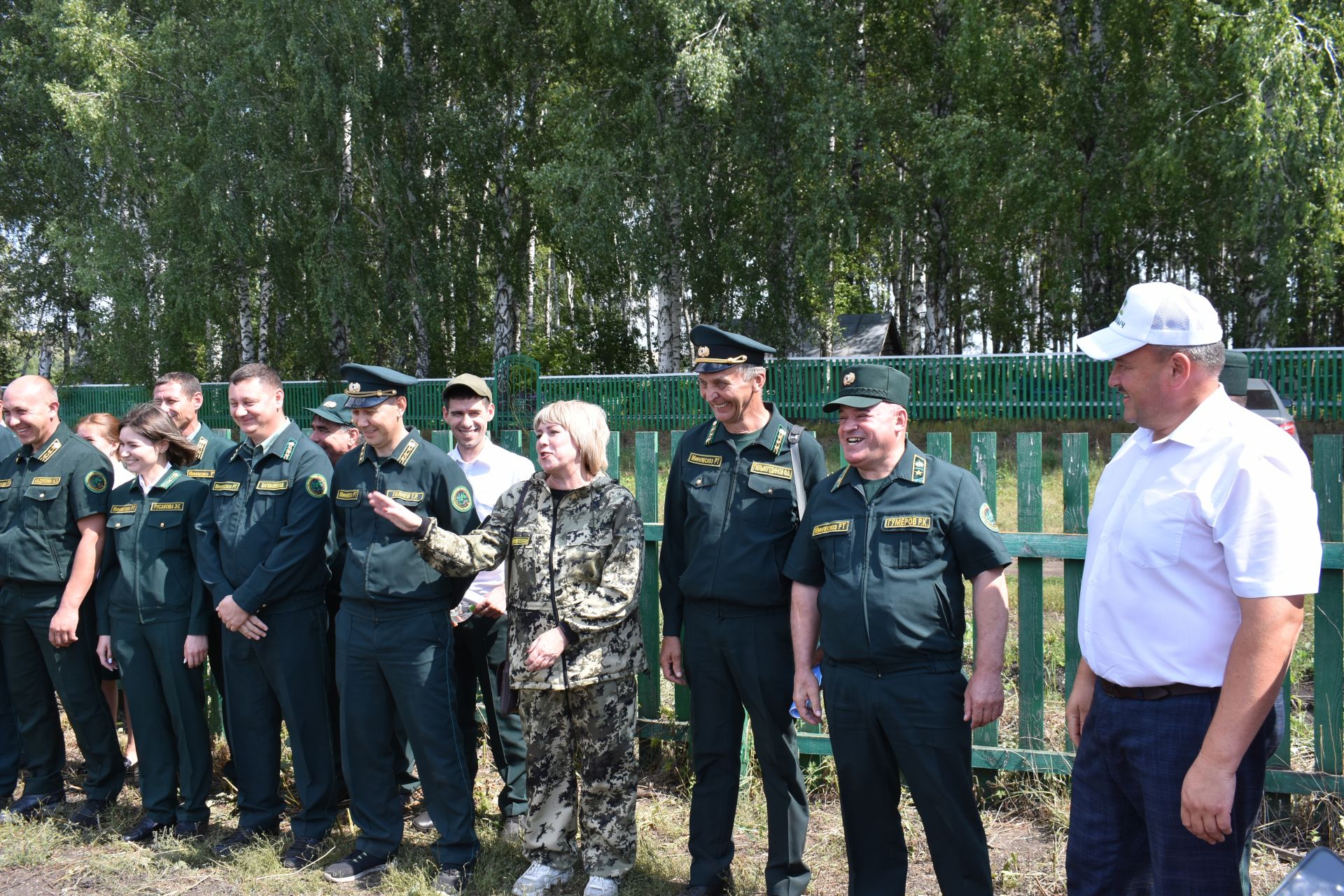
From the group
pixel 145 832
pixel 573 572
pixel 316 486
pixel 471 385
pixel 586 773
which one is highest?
pixel 471 385

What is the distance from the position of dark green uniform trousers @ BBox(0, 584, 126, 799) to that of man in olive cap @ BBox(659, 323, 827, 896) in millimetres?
2850

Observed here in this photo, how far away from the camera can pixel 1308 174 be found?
1523 cm

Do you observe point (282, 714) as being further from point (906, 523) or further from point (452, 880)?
point (906, 523)

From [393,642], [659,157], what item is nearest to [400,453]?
[393,642]

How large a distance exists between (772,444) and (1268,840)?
7.39 ft

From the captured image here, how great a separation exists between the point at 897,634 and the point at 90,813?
3829mm

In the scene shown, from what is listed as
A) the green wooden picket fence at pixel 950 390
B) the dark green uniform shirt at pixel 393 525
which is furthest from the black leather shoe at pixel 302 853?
the green wooden picket fence at pixel 950 390

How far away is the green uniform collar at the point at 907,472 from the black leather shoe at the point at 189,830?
319 cm

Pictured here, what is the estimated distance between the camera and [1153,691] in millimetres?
2426

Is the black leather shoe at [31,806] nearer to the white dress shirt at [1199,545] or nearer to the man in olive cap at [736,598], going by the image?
the man in olive cap at [736,598]

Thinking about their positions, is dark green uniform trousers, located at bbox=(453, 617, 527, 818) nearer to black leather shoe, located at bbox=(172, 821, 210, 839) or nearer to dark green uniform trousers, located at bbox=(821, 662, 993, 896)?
black leather shoe, located at bbox=(172, 821, 210, 839)

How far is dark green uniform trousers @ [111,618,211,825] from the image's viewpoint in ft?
14.6

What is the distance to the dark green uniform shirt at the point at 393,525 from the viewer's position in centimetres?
395

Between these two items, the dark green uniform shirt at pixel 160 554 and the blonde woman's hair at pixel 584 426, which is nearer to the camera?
the blonde woman's hair at pixel 584 426
